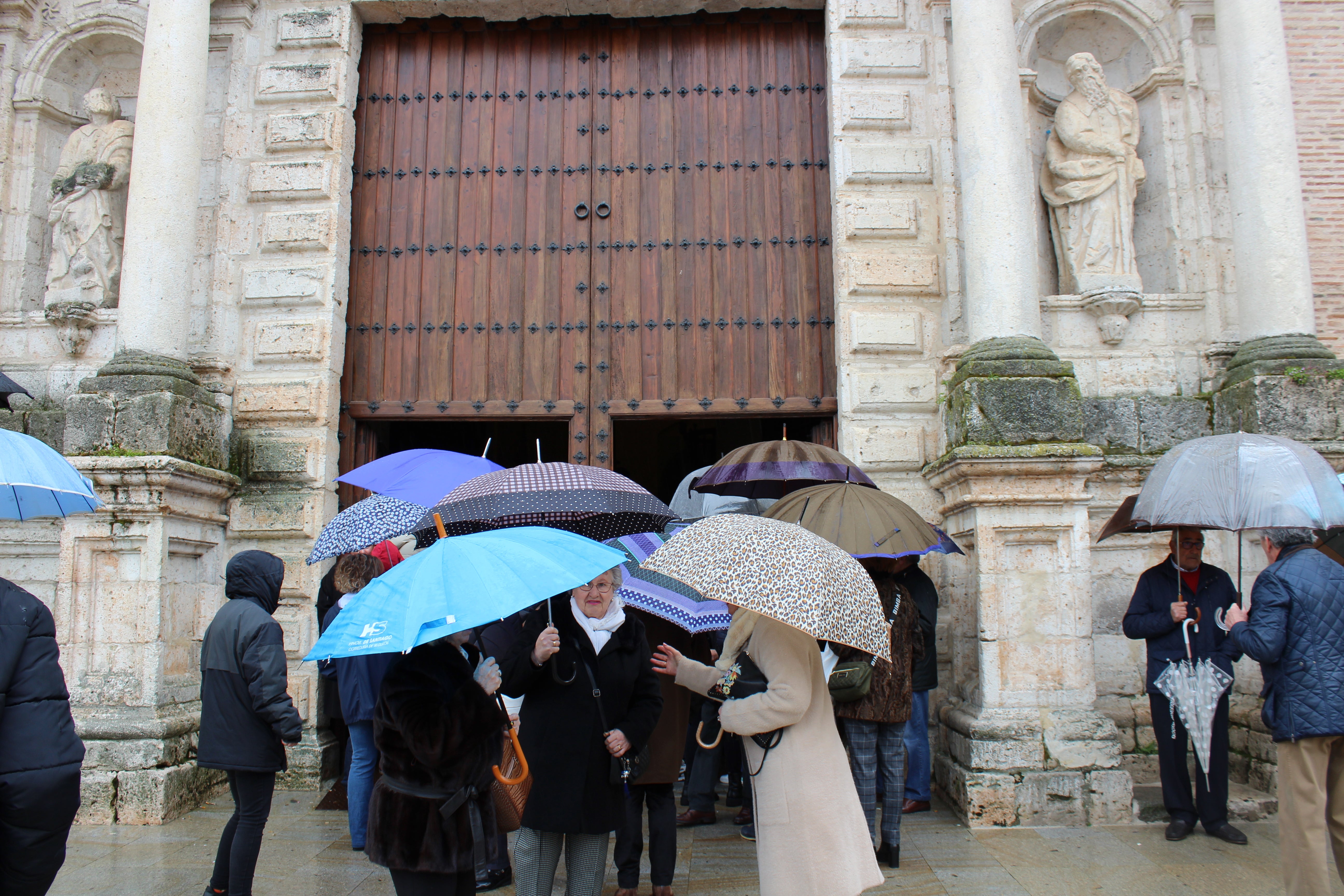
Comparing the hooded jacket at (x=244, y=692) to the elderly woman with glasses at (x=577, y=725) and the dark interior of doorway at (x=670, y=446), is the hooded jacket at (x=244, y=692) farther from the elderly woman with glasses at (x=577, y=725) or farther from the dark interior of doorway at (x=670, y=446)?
the dark interior of doorway at (x=670, y=446)

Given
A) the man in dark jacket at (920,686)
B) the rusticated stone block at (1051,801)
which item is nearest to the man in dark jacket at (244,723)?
the man in dark jacket at (920,686)

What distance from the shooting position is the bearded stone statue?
6.75 meters

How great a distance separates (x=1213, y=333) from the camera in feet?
21.8

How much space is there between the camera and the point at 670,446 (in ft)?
45.8

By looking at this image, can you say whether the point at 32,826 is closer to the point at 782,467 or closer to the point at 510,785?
the point at 510,785

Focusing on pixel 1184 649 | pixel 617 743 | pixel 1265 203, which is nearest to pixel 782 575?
pixel 617 743

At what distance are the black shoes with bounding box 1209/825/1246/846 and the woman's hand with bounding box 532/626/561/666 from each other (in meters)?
3.75

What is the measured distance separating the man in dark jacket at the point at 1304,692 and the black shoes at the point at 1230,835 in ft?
3.33

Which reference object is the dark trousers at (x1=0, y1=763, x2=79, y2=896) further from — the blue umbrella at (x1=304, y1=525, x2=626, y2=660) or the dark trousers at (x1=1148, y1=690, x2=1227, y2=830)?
the dark trousers at (x1=1148, y1=690, x2=1227, y2=830)

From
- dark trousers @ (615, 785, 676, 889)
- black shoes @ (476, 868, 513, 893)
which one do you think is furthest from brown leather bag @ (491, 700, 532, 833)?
black shoes @ (476, 868, 513, 893)

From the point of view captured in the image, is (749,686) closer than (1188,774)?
Yes

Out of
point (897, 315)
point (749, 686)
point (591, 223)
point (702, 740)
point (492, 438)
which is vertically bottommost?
point (702, 740)

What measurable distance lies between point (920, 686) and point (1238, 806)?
1.95m

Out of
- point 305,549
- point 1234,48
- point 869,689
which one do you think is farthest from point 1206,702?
point 305,549
